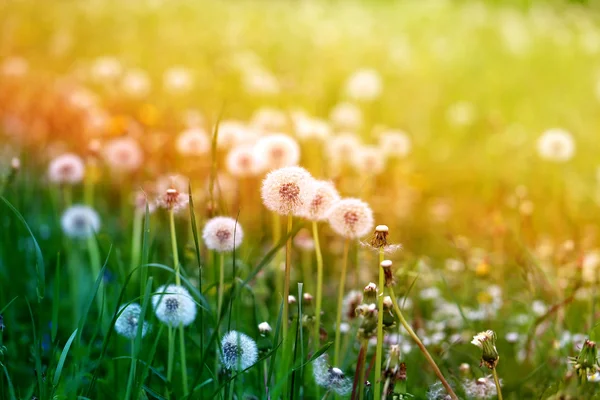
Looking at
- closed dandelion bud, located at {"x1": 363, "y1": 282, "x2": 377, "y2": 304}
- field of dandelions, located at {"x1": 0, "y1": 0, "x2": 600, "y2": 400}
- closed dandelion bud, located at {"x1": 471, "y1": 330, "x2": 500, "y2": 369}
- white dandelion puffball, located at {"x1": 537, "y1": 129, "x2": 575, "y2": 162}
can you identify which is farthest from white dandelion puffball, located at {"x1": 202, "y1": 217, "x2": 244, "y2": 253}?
white dandelion puffball, located at {"x1": 537, "y1": 129, "x2": 575, "y2": 162}

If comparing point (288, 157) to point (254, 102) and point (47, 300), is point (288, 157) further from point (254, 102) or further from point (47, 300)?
point (254, 102)

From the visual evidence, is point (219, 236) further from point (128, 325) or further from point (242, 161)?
point (242, 161)

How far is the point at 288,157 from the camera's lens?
179cm

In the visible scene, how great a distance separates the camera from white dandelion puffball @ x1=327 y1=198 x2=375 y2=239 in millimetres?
1277

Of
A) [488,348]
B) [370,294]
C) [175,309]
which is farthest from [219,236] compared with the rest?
[488,348]

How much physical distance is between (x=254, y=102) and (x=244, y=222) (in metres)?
1.73

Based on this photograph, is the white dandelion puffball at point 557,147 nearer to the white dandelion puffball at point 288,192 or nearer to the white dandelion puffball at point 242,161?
the white dandelion puffball at point 242,161

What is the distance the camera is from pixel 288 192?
3.94 ft

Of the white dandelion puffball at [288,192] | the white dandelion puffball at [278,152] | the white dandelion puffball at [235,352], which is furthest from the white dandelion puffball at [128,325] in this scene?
the white dandelion puffball at [278,152]

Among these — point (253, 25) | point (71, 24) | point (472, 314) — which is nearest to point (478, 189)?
point (472, 314)

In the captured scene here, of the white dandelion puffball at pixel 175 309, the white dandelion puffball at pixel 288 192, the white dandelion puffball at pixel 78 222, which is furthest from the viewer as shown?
the white dandelion puffball at pixel 78 222

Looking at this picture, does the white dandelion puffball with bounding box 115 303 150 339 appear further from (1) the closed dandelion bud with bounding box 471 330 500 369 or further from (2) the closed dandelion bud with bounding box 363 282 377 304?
(1) the closed dandelion bud with bounding box 471 330 500 369

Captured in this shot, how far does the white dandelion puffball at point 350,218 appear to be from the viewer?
128cm

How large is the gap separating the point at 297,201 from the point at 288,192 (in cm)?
2
